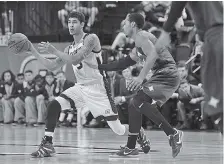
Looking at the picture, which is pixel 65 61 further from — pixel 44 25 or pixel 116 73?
pixel 44 25

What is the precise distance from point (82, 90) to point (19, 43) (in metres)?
1.03

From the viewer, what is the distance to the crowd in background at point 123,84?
13.7 metres

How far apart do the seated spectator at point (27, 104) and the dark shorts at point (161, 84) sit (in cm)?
926

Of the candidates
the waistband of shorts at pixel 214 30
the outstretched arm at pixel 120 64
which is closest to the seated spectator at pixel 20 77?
the outstretched arm at pixel 120 64

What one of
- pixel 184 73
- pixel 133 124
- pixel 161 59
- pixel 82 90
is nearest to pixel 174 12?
pixel 161 59

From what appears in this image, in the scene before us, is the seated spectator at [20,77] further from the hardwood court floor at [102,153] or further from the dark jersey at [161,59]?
the dark jersey at [161,59]

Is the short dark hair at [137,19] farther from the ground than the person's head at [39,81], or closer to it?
farther from the ground

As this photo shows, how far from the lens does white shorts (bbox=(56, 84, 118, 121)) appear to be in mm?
7773

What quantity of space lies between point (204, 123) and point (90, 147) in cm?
559

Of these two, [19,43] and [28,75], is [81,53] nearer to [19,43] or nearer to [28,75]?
[19,43]

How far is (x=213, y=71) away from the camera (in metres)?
4.23

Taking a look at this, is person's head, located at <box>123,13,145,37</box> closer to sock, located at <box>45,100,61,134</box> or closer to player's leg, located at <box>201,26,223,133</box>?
sock, located at <box>45,100,61,134</box>

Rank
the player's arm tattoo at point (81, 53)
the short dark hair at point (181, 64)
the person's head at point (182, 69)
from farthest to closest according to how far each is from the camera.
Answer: the short dark hair at point (181, 64) < the person's head at point (182, 69) < the player's arm tattoo at point (81, 53)

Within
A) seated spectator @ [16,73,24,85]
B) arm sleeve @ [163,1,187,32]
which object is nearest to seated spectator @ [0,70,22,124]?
seated spectator @ [16,73,24,85]
